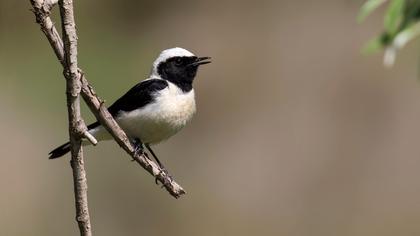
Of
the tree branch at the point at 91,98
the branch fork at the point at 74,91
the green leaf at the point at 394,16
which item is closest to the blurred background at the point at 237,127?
the tree branch at the point at 91,98

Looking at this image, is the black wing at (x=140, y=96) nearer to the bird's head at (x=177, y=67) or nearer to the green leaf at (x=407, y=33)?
the bird's head at (x=177, y=67)

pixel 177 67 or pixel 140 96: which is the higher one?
pixel 177 67

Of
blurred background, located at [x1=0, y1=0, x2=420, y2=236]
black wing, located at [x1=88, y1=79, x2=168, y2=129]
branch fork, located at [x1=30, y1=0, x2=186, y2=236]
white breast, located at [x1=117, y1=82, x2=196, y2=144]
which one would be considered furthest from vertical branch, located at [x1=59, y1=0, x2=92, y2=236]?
blurred background, located at [x1=0, y1=0, x2=420, y2=236]

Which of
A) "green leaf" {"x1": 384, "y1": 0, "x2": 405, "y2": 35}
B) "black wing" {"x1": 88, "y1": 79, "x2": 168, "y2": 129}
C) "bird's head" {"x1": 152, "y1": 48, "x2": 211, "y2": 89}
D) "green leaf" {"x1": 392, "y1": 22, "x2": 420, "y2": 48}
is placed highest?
"bird's head" {"x1": 152, "y1": 48, "x2": 211, "y2": 89}

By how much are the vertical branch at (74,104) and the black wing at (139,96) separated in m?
2.37

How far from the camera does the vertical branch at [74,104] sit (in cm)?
278

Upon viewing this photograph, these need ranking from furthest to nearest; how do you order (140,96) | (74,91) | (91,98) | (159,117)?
(140,96) → (159,117) → (91,98) → (74,91)

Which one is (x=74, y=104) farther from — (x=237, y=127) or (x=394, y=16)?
(x=237, y=127)

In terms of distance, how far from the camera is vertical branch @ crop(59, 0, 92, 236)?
9.11 ft

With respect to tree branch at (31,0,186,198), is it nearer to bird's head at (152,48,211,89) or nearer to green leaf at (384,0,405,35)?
green leaf at (384,0,405,35)

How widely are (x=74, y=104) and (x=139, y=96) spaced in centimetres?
259

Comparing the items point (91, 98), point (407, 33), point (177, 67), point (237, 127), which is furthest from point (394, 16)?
point (237, 127)

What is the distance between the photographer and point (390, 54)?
3.14 m

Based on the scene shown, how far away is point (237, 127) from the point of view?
10.1 m
